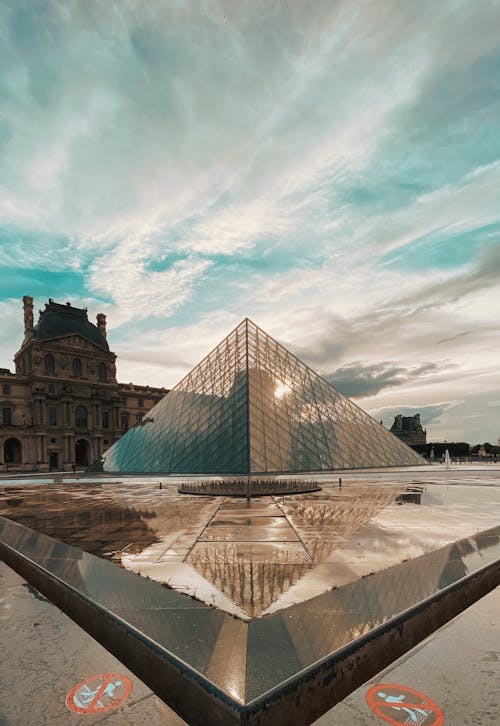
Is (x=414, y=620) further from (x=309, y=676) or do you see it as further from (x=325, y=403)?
(x=325, y=403)

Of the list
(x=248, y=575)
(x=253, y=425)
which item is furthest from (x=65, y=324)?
(x=248, y=575)

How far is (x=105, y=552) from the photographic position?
A: 7223mm

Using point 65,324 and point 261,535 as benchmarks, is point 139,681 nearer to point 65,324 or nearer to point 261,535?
point 261,535

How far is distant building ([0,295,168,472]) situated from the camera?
5953 centimetres

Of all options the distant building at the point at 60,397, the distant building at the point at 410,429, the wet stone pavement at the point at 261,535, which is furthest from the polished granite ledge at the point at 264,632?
the distant building at the point at 410,429

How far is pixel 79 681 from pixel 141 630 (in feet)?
1.89

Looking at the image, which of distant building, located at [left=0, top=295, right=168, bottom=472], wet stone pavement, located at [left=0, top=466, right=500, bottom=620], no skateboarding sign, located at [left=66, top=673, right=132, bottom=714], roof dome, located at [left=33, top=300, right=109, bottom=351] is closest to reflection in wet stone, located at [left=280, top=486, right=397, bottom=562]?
wet stone pavement, located at [left=0, top=466, right=500, bottom=620]

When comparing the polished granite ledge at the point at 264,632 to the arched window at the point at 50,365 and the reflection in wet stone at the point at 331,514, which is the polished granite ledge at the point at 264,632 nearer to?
the reflection in wet stone at the point at 331,514

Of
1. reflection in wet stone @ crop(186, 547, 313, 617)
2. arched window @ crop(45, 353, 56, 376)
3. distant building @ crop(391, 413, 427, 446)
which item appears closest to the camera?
reflection in wet stone @ crop(186, 547, 313, 617)

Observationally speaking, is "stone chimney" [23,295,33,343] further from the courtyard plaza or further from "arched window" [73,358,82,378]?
the courtyard plaza

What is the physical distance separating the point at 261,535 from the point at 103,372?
2648 inches

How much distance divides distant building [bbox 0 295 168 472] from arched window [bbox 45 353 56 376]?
136 millimetres

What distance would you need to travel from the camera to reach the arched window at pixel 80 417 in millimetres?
66250

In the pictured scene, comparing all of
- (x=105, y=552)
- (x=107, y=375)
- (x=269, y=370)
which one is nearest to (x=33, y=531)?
(x=105, y=552)
